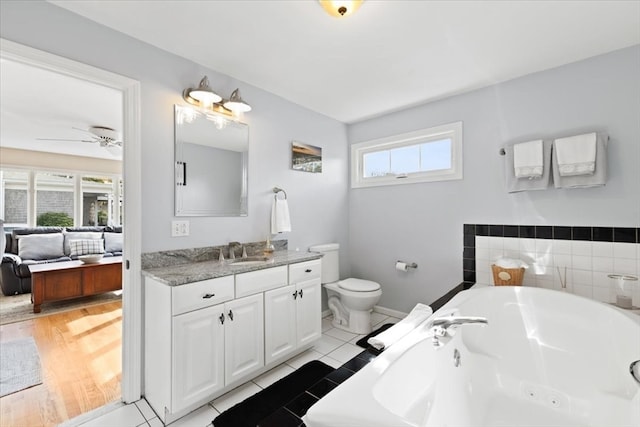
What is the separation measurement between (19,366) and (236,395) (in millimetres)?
1802

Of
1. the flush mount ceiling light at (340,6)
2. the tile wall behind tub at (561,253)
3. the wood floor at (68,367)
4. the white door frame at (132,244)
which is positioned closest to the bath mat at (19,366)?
the wood floor at (68,367)

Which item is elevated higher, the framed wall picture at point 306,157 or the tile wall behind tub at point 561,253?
the framed wall picture at point 306,157

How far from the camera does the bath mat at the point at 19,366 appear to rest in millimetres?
1988

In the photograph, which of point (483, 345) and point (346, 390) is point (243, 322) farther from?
point (483, 345)

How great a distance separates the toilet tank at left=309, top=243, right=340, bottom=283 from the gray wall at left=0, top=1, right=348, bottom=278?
120 mm

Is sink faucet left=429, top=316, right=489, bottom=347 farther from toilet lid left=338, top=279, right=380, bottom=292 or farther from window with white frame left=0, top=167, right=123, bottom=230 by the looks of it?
window with white frame left=0, top=167, right=123, bottom=230

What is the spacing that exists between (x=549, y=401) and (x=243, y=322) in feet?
6.11

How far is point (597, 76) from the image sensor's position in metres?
2.09

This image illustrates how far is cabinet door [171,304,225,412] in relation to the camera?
5.32 ft

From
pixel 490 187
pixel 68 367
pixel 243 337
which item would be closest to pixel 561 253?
pixel 490 187

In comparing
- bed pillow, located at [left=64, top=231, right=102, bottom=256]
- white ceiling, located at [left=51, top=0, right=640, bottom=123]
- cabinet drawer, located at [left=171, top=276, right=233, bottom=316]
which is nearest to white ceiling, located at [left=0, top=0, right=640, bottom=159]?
white ceiling, located at [left=51, top=0, right=640, bottom=123]

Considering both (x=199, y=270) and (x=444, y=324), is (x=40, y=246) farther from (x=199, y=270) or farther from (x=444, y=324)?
(x=444, y=324)

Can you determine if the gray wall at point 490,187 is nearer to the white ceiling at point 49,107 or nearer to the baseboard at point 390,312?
the baseboard at point 390,312

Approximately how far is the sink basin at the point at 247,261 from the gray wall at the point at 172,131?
22cm
